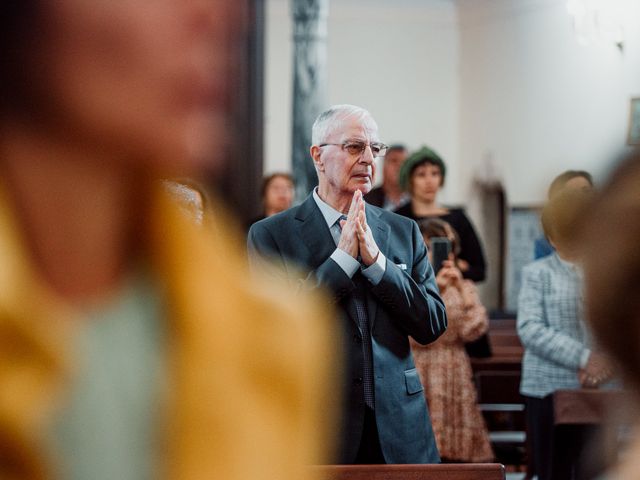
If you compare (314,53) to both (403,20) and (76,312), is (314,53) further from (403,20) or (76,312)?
(76,312)

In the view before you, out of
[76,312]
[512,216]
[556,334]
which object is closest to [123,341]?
[76,312]

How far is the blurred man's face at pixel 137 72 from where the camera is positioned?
0.80 m

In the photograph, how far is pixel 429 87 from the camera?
68.9 ft

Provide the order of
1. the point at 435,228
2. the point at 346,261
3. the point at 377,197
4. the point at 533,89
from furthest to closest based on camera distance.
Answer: the point at 533,89 → the point at 377,197 → the point at 435,228 → the point at 346,261

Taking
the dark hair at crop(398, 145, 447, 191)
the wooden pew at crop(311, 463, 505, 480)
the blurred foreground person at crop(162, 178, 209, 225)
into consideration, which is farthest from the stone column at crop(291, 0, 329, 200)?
the blurred foreground person at crop(162, 178, 209, 225)

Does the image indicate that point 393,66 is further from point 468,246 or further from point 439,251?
point 439,251

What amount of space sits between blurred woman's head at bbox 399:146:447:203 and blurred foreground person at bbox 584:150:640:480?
538 centimetres

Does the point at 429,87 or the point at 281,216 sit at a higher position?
the point at 429,87

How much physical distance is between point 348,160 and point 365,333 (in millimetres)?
501

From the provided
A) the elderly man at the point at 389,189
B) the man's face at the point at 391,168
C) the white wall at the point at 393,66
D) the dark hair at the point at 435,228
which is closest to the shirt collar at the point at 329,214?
the dark hair at the point at 435,228

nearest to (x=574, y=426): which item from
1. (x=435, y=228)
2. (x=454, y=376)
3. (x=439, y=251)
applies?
(x=454, y=376)

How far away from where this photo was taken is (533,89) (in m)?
17.2

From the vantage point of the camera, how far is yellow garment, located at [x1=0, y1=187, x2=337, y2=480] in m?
0.83

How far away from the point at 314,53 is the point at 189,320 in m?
13.8
